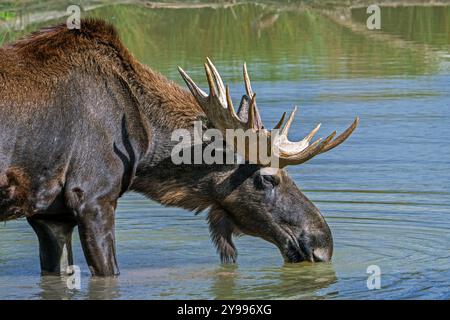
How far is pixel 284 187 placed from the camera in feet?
31.4

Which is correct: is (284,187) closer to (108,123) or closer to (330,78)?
(108,123)

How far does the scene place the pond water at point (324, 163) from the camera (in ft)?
30.8

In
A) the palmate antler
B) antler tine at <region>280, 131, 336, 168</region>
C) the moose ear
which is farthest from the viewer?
the moose ear

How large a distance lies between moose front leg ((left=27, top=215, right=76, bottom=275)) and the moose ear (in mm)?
976

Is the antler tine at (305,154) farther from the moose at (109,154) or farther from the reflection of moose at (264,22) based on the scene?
the reflection of moose at (264,22)

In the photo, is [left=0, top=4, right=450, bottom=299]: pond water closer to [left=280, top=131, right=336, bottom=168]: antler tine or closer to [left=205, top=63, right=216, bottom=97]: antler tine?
[left=280, top=131, right=336, bottom=168]: antler tine

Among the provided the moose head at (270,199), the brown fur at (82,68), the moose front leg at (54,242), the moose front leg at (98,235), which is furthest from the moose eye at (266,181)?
the moose front leg at (54,242)

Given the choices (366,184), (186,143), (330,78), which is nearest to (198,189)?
(186,143)

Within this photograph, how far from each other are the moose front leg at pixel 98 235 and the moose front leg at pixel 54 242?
0.36 metres

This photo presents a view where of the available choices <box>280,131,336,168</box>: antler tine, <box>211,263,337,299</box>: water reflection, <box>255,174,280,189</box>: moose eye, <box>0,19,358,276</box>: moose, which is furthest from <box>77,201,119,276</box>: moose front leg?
<box>280,131,336,168</box>: antler tine

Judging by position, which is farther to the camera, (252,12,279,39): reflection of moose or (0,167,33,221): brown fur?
(252,12,279,39): reflection of moose

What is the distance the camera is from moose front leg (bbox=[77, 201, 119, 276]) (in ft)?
29.8

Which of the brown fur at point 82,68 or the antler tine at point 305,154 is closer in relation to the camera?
the brown fur at point 82,68
